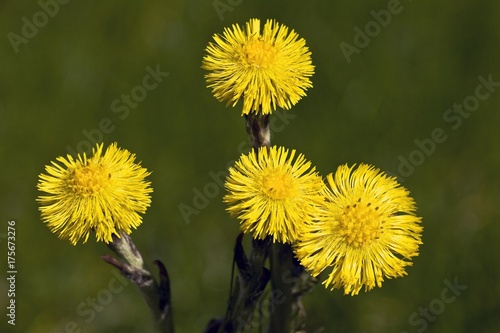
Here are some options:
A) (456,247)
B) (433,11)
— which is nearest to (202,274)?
(456,247)

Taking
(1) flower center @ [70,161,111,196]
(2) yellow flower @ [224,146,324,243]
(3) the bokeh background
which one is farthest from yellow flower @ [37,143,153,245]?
(3) the bokeh background

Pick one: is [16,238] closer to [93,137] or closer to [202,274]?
[93,137]

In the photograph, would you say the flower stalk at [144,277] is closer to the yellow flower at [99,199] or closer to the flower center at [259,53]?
the yellow flower at [99,199]

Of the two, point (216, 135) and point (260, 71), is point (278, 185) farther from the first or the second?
point (216, 135)

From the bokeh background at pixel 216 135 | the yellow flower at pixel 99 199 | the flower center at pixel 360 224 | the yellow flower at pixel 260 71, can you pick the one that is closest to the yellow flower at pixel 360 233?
the flower center at pixel 360 224

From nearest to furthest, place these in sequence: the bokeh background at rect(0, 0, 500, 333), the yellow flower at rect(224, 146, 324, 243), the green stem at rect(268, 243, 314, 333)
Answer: the yellow flower at rect(224, 146, 324, 243)
the green stem at rect(268, 243, 314, 333)
the bokeh background at rect(0, 0, 500, 333)

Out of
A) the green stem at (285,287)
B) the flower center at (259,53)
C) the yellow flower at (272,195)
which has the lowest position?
the green stem at (285,287)

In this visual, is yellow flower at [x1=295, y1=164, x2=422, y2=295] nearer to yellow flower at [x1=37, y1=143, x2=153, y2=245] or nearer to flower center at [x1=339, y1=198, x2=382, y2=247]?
flower center at [x1=339, y1=198, x2=382, y2=247]
